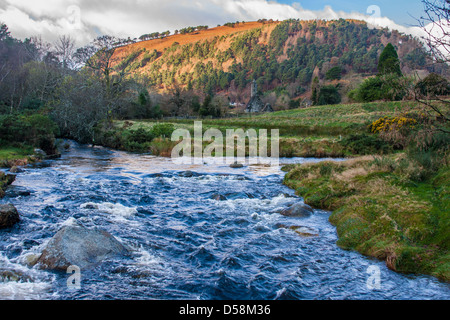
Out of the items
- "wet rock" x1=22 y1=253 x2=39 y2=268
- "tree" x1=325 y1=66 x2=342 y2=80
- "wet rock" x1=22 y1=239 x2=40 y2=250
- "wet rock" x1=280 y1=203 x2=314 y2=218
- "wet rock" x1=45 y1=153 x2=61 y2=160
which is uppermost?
"tree" x1=325 y1=66 x2=342 y2=80

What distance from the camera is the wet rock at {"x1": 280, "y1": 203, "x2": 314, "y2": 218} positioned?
41.1 ft

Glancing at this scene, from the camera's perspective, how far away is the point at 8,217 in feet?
35.1

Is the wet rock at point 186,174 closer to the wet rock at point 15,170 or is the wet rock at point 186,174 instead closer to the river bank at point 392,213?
the river bank at point 392,213

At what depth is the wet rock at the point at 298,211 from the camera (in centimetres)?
1253

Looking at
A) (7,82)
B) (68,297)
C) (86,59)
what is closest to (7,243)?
(68,297)

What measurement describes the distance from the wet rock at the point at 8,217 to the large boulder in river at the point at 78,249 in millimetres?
3346

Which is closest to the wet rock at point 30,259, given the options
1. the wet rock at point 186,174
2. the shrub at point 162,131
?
the wet rock at point 186,174

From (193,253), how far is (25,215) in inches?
273

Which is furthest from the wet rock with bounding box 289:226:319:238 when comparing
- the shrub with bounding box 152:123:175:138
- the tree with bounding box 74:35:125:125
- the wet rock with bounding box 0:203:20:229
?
the tree with bounding box 74:35:125:125

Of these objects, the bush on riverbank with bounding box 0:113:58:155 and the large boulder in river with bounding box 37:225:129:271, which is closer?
the large boulder in river with bounding box 37:225:129:271

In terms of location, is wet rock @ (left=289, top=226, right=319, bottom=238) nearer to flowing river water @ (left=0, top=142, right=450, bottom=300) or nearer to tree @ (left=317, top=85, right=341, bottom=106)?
flowing river water @ (left=0, top=142, right=450, bottom=300)

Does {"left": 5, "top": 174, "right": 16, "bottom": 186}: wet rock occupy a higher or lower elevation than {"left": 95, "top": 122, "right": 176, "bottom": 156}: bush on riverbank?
lower

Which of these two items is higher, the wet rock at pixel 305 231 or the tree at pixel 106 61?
the tree at pixel 106 61

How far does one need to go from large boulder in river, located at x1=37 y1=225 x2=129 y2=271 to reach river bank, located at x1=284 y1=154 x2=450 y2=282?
6.45 metres
